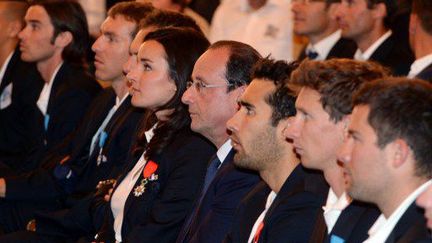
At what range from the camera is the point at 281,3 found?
6.08 metres

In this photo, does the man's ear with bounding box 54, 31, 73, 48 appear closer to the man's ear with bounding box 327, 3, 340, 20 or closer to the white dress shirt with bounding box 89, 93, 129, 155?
the white dress shirt with bounding box 89, 93, 129, 155

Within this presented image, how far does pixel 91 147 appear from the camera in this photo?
15.4 feet

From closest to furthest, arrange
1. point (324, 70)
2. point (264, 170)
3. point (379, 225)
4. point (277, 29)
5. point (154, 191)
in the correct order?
point (379, 225) → point (324, 70) → point (264, 170) → point (154, 191) → point (277, 29)

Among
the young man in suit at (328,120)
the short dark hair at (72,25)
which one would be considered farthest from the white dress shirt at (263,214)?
A: the short dark hair at (72,25)

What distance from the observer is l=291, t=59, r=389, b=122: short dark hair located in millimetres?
2943

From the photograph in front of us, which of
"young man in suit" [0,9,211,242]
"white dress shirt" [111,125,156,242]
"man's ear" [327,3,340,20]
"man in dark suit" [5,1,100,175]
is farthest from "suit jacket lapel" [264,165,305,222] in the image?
"man's ear" [327,3,340,20]

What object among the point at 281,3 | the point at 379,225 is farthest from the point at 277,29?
the point at 379,225

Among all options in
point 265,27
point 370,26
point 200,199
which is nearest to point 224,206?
point 200,199

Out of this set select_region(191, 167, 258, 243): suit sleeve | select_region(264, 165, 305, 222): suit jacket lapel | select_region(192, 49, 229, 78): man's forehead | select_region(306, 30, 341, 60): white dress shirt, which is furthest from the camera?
select_region(306, 30, 341, 60): white dress shirt

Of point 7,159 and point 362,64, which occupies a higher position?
point 362,64

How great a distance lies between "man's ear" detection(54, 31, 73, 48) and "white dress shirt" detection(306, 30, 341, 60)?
4.58ft

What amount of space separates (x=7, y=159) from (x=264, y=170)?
265 centimetres

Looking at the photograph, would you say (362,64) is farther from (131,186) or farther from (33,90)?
(33,90)

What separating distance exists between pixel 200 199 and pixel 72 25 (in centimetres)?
219
